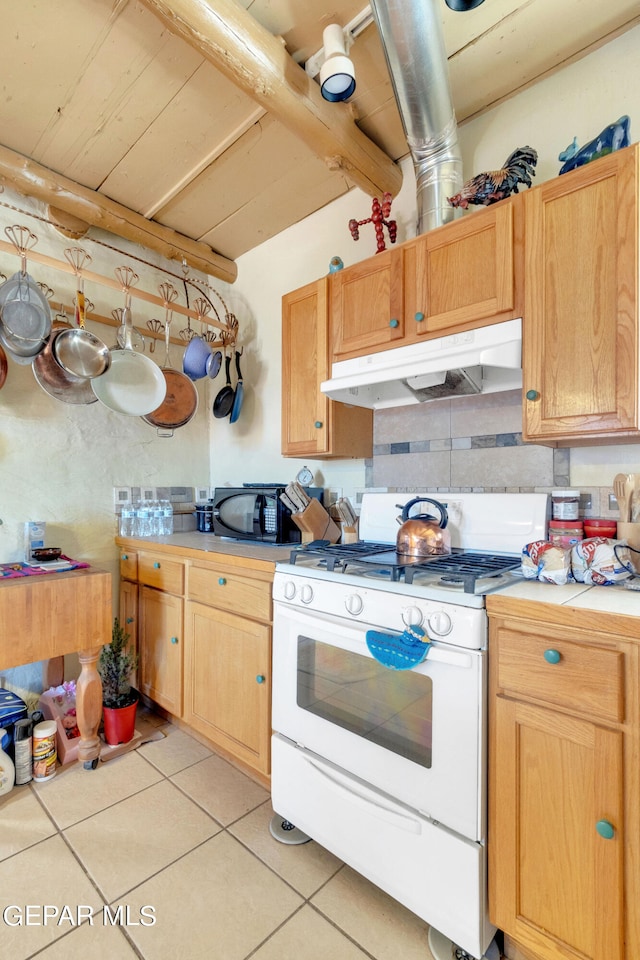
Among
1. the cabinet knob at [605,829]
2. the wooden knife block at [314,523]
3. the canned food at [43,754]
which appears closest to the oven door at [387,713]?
the cabinet knob at [605,829]

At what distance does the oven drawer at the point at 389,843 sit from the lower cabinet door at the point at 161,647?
73 centimetres

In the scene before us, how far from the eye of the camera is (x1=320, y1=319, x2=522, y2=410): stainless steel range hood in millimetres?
1378

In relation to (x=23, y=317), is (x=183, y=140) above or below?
above

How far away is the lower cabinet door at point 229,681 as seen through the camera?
1623 millimetres

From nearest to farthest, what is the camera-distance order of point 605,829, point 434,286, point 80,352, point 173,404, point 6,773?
1. point 605,829
2. point 434,286
3. point 6,773
4. point 80,352
5. point 173,404

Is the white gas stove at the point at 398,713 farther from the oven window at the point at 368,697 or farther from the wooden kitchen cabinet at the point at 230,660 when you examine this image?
the wooden kitchen cabinet at the point at 230,660

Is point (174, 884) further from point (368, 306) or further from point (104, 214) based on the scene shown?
point (104, 214)

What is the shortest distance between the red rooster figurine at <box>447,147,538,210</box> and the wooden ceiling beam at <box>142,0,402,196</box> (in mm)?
598

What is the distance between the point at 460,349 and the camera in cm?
144

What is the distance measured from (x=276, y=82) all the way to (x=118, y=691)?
2.55 metres

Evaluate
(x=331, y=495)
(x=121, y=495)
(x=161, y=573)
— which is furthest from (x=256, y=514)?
(x=121, y=495)

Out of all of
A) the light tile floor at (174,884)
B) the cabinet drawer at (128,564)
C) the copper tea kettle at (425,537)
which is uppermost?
the copper tea kettle at (425,537)

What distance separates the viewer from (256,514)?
2072mm

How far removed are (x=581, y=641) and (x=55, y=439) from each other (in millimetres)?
2396
